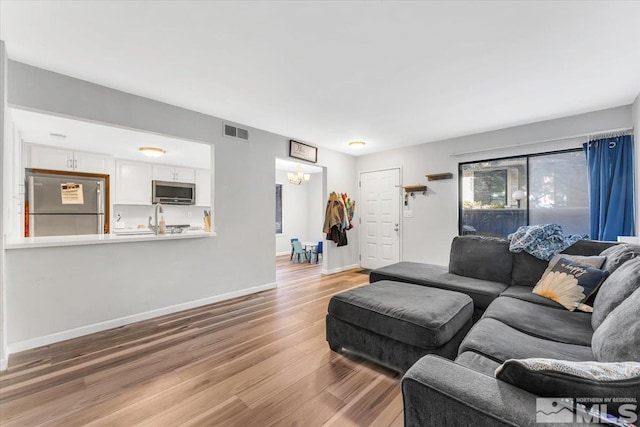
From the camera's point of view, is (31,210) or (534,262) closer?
(534,262)

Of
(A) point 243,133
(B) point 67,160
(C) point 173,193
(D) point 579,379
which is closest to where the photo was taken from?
(D) point 579,379

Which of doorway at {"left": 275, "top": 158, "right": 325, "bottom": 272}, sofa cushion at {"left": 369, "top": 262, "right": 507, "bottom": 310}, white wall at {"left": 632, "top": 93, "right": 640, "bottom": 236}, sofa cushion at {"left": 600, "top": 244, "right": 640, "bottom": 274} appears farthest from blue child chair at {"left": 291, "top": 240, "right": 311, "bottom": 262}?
white wall at {"left": 632, "top": 93, "right": 640, "bottom": 236}

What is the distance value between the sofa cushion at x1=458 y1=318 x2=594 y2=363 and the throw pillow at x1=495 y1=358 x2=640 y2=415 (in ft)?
1.56

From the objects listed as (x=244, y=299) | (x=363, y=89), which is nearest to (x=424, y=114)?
(x=363, y=89)

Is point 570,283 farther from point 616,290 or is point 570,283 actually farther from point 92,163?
point 92,163

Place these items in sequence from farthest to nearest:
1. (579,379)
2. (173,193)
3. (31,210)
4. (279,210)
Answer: (279,210), (173,193), (31,210), (579,379)

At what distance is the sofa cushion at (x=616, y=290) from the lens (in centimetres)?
151

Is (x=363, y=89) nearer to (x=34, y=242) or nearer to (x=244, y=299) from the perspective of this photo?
(x=244, y=299)

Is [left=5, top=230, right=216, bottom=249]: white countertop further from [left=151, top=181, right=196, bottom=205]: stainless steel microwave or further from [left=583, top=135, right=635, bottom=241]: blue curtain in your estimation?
[left=583, top=135, right=635, bottom=241]: blue curtain

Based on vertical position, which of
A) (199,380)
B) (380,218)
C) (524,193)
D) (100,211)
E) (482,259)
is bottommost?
(199,380)

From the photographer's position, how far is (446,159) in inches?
180

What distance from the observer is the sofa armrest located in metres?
0.82

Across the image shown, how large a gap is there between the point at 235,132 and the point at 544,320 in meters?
3.82

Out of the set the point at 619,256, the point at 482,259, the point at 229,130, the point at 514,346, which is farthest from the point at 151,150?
the point at 619,256
